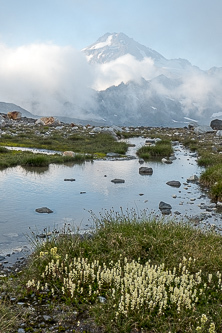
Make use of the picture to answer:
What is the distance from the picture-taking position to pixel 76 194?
53.2 feet

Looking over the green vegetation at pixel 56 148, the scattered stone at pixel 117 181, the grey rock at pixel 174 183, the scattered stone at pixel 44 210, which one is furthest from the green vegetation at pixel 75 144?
the scattered stone at pixel 44 210

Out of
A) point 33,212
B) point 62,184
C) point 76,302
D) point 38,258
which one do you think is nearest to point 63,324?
point 76,302

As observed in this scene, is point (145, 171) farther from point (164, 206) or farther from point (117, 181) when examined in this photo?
point (164, 206)

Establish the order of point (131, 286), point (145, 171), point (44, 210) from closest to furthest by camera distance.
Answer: point (131, 286) < point (44, 210) < point (145, 171)

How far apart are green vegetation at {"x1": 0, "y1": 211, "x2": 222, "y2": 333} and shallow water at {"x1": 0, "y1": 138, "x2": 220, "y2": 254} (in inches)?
105

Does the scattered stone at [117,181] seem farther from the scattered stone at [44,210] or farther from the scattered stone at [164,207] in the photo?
the scattered stone at [44,210]

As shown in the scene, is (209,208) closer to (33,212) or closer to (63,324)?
(33,212)

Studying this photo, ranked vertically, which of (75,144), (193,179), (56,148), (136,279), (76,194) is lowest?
(76,194)

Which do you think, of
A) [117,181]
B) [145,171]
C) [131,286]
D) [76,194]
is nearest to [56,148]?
[145,171]

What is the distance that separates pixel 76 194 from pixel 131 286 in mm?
10818

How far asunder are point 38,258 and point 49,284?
96 centimetres

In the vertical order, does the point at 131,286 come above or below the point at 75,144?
below

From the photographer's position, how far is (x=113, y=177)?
20469mm

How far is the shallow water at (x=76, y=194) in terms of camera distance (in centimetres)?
1185
